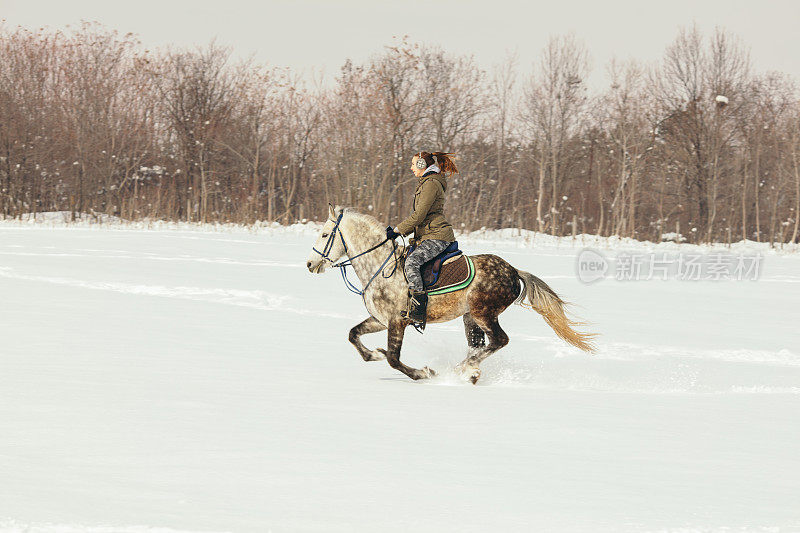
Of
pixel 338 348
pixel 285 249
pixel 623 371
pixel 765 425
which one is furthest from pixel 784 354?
pixel 285 249

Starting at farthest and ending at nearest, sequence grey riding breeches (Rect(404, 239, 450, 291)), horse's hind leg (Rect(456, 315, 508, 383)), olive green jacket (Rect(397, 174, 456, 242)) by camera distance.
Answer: horse's hind leg (Rect(456, 315, 508, 383)) < grey riding breeches (Rect(404, 239, 450, 291)) < olive green jacket (Rect(397, 174, 456, 242))

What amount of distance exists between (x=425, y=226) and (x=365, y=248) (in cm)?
60

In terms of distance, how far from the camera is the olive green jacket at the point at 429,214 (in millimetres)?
7812

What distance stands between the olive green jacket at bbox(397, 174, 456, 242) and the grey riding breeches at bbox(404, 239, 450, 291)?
0.20 ft

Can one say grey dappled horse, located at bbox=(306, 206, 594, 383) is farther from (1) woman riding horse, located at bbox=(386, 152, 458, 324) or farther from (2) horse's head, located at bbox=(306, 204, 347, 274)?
(1) woman riding horse, located at bbox=(386, 152, 458, 324)

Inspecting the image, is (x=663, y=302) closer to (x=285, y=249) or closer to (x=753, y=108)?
(x=285, y=249)

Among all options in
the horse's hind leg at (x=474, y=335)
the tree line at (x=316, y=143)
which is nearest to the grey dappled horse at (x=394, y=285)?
the horse's hind leg at (x=474, y=335)

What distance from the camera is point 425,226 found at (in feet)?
26.2

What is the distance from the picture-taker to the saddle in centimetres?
801

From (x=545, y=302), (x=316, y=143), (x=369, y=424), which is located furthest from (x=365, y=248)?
(x=316, y=143)

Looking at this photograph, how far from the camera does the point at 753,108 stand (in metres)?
44.7

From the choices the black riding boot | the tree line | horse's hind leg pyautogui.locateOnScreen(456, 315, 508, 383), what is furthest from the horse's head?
the tree line

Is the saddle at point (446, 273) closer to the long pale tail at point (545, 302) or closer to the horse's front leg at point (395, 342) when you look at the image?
the horse's front leg at point (395, 342)

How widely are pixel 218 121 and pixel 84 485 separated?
39909mm
